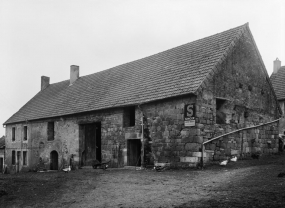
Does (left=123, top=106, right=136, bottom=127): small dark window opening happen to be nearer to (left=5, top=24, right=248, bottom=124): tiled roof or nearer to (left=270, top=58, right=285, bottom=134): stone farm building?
(left=5, top=24, right=248, bottom=124): tiled roof

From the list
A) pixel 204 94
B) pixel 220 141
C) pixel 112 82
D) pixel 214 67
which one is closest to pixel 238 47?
pixel 214 67

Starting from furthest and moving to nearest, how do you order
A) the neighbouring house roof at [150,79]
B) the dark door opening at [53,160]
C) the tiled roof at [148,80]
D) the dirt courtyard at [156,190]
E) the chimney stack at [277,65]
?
the chimney stack at [277,65] < the dark door opening at [53,160] < the tiled roof at [148,80] < the neighbouring house roof at [150,79] < the dirt courtyard at [156,190]

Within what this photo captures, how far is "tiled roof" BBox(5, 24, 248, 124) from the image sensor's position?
16.7 meters

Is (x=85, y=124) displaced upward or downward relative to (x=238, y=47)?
downward

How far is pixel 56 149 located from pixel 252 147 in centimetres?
1355

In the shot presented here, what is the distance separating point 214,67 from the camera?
639 inches

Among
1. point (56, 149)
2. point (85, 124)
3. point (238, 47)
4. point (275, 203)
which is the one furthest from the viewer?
point (56, 149)

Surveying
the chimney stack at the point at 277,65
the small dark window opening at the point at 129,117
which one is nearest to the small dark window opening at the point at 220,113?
the small dark window opening at the point at 129,117

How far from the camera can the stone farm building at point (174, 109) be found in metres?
15.8

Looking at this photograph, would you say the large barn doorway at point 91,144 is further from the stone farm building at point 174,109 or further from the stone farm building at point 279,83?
the stone farm building at point 279,83

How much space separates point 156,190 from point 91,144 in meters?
11.9

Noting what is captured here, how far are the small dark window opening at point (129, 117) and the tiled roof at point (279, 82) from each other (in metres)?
12.6

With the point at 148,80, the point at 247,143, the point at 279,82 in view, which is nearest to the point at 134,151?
the point at 148,80

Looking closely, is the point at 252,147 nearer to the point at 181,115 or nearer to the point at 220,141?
the point at 220,141
